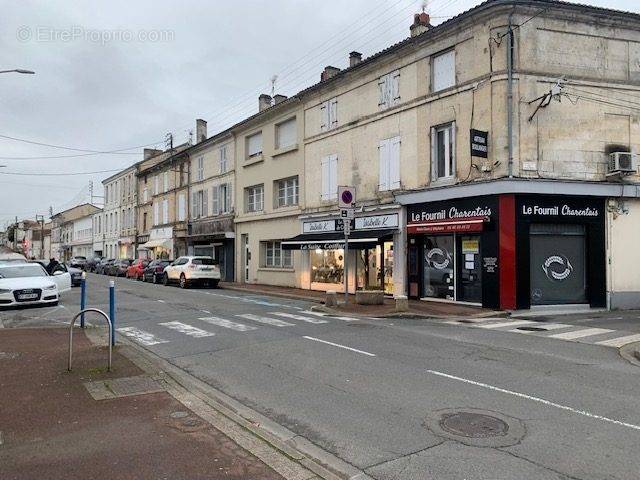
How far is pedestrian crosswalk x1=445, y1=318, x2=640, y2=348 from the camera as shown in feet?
35.7

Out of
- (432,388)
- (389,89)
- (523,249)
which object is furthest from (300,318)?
(389,89)

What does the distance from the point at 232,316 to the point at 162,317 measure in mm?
1881

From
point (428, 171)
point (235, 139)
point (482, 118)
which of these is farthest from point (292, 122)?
point (482, 118)

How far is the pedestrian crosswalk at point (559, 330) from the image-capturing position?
10883 mm

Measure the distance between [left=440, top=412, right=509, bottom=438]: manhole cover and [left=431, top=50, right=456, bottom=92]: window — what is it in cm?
1378

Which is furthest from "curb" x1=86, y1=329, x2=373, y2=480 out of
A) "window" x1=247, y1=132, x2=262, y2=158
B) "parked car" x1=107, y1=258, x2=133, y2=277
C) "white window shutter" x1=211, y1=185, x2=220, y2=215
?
"parked car" x1=107, y1=258, x2=133, y2=277

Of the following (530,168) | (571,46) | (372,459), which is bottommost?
(372,459)

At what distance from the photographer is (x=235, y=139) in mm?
30641

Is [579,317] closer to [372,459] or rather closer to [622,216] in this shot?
[622,216]

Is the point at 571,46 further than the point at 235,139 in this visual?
No

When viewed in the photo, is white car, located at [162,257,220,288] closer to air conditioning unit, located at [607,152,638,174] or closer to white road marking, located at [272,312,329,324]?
white road marking, located at [272,312,329,324]

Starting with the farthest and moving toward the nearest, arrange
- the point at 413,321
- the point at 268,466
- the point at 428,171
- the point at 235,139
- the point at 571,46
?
the point at 235,139 → the point at 428,171 → the point at 571,46 → the point at 413,321 → the point at 268,466

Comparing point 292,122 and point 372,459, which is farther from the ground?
point 292,122

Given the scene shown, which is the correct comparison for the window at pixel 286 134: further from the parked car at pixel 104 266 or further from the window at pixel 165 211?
the parked car at pixel 104 266
